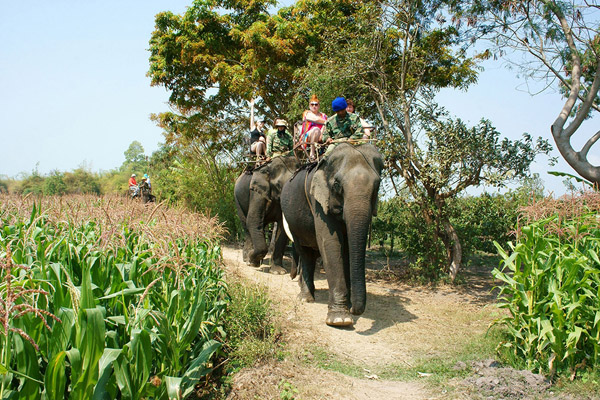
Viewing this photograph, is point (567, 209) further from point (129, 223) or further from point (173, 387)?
point (129, 223)

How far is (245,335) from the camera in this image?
557 centimetres

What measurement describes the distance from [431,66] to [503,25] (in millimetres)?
2010

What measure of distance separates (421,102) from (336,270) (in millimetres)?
5476

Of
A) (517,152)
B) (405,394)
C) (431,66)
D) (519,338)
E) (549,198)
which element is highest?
(431,66)

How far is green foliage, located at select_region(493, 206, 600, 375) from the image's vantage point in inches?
179

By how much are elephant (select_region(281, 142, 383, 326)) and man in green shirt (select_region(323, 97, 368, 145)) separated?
0.66m

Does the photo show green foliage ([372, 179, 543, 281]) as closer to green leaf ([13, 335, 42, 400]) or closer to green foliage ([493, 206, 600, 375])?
green foliage ([493, 206, 600, 375])

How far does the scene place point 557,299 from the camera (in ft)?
15.0

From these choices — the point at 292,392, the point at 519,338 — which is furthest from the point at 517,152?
the point at 292,392

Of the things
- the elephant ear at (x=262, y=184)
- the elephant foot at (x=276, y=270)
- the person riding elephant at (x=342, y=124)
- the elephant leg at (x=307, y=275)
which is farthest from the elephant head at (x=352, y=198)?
the elephant foot at (x=276, y=270)

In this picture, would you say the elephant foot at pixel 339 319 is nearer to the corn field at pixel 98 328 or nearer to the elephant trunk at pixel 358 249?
the elephant trunk at pixel 358 249

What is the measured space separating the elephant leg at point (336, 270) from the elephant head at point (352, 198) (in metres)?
0.03

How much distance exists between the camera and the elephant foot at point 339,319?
668 centimetres

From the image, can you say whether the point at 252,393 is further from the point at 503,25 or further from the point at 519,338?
the point at 503,25
